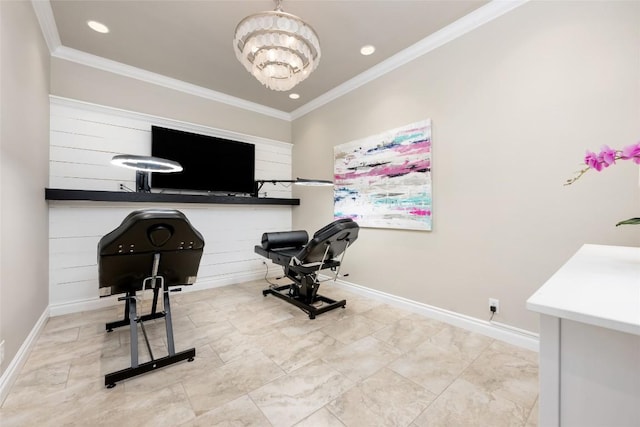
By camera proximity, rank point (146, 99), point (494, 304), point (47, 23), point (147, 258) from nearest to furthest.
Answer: point (147, 258) < point (494, 304) < point (47, 23) < point (146, 99)

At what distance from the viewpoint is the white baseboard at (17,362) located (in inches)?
60.6

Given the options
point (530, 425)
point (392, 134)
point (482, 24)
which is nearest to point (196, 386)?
point (530, 425)

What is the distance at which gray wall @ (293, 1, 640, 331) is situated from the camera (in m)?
1.77

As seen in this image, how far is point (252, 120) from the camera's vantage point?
14.3 feet

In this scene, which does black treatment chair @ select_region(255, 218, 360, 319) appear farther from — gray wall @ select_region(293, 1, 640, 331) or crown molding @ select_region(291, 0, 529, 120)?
crown molding @ select_region(291, 0, 529, 120)

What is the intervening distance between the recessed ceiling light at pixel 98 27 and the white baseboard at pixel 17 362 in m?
2.79

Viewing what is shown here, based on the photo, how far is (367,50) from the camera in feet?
9.48

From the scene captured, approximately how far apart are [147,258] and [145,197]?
5.26ft

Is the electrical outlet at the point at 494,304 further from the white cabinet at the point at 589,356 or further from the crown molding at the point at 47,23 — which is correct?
the crown molding at the point at 47,23

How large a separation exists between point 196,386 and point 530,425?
191 cm

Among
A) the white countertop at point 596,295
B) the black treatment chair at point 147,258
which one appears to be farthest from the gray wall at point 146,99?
the white countertop at point 596,295

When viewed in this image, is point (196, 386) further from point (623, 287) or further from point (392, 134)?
point (392, 134)

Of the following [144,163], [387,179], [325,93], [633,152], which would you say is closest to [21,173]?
[144,163]

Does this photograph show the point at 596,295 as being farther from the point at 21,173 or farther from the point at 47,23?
the point at 47,23
